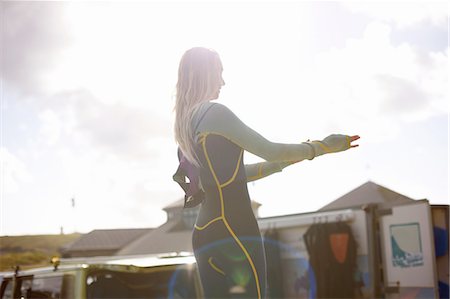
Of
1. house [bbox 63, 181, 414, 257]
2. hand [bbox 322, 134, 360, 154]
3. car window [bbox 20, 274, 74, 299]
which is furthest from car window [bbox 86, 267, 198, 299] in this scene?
house [bbox 63, 181, 414, 257]

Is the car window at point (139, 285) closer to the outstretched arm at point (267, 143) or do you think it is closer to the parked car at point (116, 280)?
the parked car at point (116, 280)

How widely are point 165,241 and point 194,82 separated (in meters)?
42.1

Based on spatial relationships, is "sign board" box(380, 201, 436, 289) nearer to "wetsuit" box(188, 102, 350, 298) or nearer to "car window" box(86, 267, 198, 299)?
"car window" box(86, 267, 198, 299)

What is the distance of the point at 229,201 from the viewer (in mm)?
2320

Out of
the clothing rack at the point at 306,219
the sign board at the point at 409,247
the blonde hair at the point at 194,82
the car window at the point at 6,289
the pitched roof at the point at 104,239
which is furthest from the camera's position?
the pitched roof at the point at 104,239

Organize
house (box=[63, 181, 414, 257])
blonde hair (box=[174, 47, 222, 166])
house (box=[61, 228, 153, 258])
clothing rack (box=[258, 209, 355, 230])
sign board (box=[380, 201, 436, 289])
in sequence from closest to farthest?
1. blonde hair (box=[174, 47, 222, 166])
2. sign board (box=[380, 201, 436, 289])
3. clothing rack (box=[258, 209, 355, 230])
4. house (box=[63, 181, 414, 257])
5. house (box=[61, 228, 153, 258])

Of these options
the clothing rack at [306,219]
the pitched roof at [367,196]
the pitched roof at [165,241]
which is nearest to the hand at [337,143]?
the clothing rack at [306,219]

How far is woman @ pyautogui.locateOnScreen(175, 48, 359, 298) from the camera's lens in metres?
2.24

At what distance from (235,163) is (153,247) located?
43.4m

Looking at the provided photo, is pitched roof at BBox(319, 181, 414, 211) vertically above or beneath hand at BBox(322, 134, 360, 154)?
above

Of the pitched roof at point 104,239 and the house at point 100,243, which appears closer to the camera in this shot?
the house at point 100,243

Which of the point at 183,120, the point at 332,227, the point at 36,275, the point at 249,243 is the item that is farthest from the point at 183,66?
the point at 332,227

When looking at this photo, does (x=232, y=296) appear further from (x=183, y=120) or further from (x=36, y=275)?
(x=36, y=275)

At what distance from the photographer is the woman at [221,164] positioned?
2.24 m
